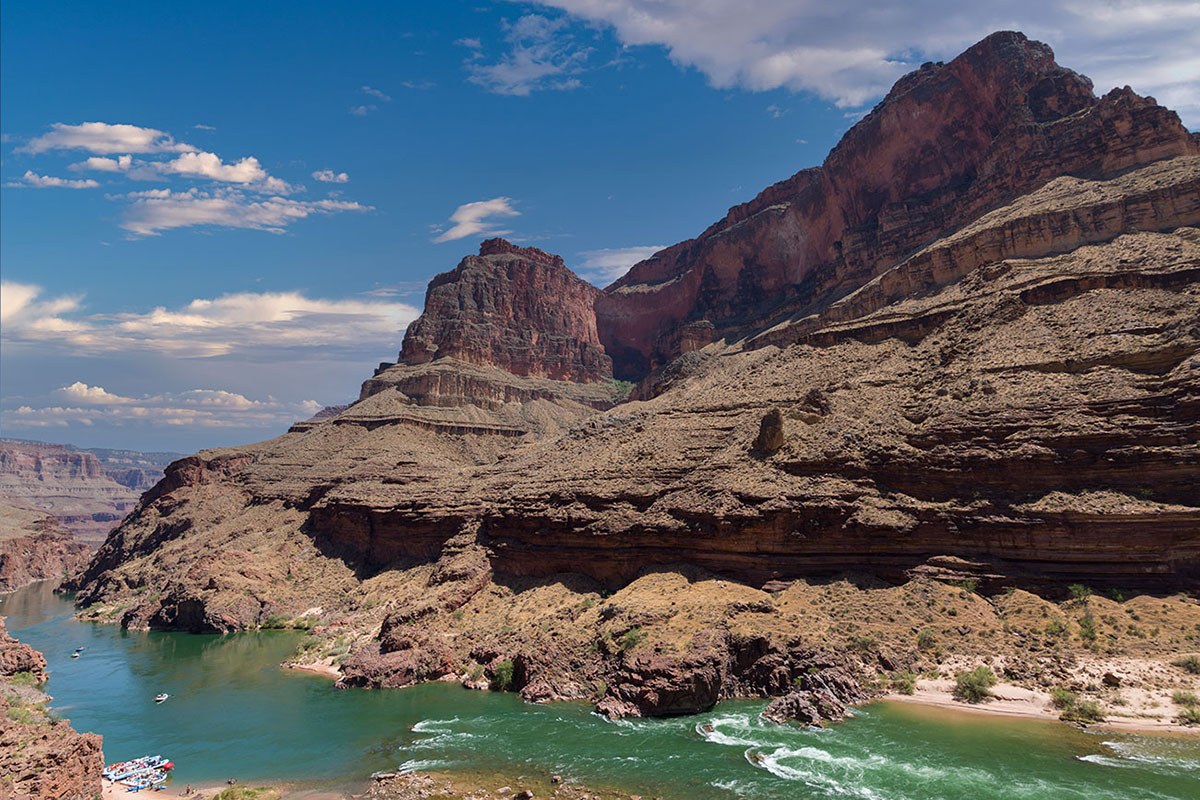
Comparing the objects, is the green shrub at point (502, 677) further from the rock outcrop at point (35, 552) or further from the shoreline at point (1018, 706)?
the rock outcrop at point (35, 552)

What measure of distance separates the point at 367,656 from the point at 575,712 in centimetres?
1546

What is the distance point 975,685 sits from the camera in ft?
105

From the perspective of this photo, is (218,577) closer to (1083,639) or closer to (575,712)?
(575,712)

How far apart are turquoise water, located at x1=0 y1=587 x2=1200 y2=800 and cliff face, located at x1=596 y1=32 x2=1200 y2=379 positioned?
52.0 meters

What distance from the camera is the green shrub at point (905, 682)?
109 ft

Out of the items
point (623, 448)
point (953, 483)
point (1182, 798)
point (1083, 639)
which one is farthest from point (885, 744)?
point (623, 448)

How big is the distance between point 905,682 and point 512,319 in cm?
11967

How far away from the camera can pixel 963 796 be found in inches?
956

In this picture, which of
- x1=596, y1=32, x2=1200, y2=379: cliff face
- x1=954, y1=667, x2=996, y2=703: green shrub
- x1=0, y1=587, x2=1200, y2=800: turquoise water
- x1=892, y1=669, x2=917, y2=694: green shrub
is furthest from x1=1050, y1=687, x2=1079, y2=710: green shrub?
x1=596, y1=32, x2=1200, y2=379: cliff face

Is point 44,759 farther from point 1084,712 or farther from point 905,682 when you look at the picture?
point 1084,712

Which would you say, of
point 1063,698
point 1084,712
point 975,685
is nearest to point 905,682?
point 975,685

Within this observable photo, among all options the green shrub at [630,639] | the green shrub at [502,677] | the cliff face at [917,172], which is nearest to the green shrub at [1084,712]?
the green shrub at [630,639]

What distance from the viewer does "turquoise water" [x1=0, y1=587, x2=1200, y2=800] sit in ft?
82.9

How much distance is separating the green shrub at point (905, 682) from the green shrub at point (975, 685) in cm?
180
